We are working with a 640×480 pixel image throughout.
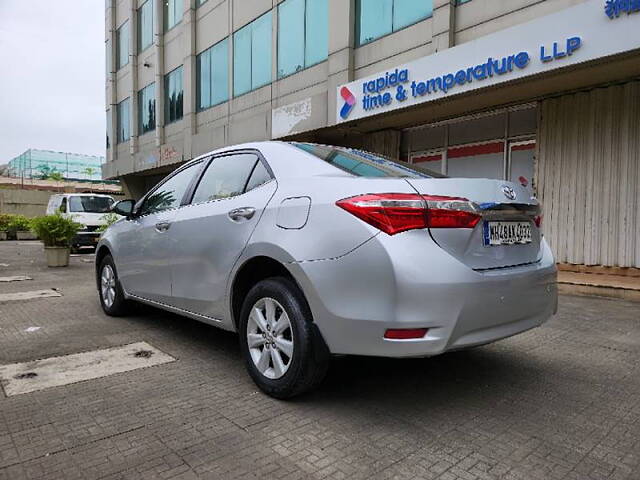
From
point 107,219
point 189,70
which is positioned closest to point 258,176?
point 107,219

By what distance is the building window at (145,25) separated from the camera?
74.7 ft

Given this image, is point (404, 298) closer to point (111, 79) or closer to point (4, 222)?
point (4, 222)

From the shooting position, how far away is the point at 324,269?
2535mm

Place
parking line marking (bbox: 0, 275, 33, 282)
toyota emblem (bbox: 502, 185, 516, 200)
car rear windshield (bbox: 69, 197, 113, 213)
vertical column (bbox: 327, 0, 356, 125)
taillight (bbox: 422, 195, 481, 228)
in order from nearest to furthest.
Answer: taillight (bbox: 422, 195, 481, 228) < toyota emblem (bbox: 502, 185, 516, 200) < parking line marking (bbox: 0, 275, 33, 282) < vertical column (bbox: 327, 0, 356, 125) < car rear windshield (bbox: 69, 197, 113, 213)

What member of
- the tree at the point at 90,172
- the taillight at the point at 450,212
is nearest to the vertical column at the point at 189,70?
the taillight at the point at 450,212

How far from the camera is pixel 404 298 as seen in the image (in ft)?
7.64

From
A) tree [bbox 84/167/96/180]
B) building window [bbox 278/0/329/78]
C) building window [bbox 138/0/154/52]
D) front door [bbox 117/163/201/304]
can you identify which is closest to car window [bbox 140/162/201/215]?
front door [bbox 117/163/201/304]

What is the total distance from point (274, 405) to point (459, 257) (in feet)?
4.46

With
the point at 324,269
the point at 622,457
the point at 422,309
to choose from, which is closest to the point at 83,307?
the point at 324,269

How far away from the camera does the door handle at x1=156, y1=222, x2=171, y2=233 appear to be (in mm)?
3955

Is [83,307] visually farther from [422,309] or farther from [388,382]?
[422,309]

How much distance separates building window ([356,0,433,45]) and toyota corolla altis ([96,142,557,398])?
8080 millimetres

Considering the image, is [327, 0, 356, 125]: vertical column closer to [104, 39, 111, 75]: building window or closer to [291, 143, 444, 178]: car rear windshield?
[291, 143, 444, 178]: car rear windshield

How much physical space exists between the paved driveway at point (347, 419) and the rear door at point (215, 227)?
56 centimetres
